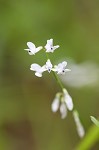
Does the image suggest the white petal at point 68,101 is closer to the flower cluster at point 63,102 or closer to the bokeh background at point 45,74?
the flower cluster at point 63,102

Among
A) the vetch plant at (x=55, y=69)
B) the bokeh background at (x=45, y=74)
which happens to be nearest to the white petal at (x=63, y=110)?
the vetch plant at (x=55, y=69)

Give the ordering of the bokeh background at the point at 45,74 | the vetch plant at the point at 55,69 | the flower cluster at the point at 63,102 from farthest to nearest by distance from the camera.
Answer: the bokeh background at the point at 45,74, the flower cluster at the point at 63,102, the vetch plant at the point at 55,69

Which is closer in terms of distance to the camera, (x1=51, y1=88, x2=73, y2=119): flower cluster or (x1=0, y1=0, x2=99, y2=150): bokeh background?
(x1=51, y1=88, x2=73, y2=119): flower cluster

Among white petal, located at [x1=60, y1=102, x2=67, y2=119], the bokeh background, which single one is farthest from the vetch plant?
the bokeh background

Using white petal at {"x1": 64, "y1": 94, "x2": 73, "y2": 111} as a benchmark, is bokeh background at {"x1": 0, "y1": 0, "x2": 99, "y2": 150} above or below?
above

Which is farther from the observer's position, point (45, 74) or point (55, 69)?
point (45, 74)

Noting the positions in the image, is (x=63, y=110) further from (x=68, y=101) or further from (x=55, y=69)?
(x=55, y=69)

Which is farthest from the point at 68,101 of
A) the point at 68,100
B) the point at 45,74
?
the point at 45,74

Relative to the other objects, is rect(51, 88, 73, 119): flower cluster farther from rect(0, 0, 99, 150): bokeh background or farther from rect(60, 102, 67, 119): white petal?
rect(0, 0, 99, 150): bokeh background
